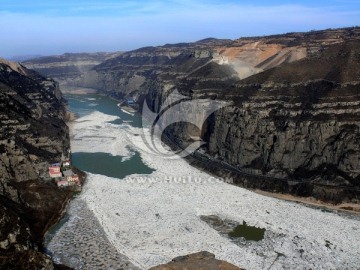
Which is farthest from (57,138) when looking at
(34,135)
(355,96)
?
(355,96)

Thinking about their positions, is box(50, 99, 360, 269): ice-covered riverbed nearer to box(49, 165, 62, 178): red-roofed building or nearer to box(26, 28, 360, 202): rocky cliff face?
box(49, 165, 62, 178): red-roofed building

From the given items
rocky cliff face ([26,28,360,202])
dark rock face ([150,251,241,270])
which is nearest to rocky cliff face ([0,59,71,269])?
dark rock face ([150,251,241,270])

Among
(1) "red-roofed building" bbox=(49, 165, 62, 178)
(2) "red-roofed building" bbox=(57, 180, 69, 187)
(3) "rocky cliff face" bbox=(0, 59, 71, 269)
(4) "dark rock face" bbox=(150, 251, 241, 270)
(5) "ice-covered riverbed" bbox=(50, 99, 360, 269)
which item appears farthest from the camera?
(1) "red-roofed building" bbox=(49, 165, 62, 178)

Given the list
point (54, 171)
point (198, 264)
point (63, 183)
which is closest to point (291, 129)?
point (63, 183)

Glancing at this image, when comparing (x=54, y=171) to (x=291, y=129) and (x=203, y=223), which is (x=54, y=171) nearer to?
(x=203, y=223)

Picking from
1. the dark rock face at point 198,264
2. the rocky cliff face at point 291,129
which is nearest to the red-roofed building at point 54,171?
the rocky cliff face at point 291,129

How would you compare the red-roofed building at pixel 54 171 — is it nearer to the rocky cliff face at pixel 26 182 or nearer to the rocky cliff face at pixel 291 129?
the rocky cliff face at pixel 26 182

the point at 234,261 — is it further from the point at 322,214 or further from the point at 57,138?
the point at 57,138
